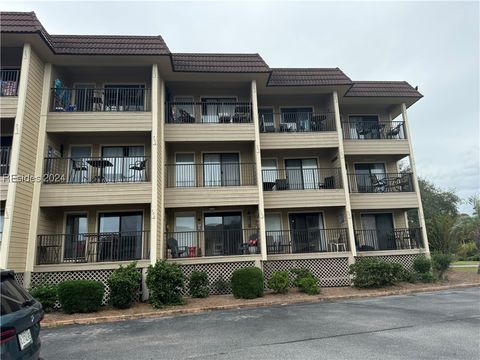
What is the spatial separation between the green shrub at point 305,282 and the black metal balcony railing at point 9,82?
43.9ft

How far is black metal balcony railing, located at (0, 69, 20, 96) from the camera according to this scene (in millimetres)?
12227

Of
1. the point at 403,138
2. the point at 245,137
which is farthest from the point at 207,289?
the point at 403,138

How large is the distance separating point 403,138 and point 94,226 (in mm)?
16267

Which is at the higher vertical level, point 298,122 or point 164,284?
point 298,122

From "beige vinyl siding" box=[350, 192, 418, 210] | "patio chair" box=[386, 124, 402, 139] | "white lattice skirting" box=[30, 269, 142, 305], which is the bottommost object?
"white lattice skirting" box=[30, 269, 142, 305]

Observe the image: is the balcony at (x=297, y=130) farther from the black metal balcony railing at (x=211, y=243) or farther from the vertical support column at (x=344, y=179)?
the black metal balcony railing at (x=211, y=243)

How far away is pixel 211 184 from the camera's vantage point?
49.9 ft

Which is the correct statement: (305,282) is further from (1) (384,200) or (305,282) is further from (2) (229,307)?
(1) (384,200)

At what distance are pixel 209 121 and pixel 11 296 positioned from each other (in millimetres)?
12925

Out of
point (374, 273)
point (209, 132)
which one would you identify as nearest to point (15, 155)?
point (209, 132)

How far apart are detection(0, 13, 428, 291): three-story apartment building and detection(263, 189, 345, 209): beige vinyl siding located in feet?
0.17

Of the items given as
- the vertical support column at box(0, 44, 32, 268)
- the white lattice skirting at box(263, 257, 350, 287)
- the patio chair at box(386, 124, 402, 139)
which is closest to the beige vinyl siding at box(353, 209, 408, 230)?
the white lattice skirting at box(263, 257, 350, 287)

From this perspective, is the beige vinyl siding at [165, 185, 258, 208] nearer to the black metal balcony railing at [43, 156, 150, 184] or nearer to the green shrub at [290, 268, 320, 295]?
the black metal balcony railing at [43, 156, 150, 184]

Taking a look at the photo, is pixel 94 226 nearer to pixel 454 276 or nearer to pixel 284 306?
pixel 284 306
